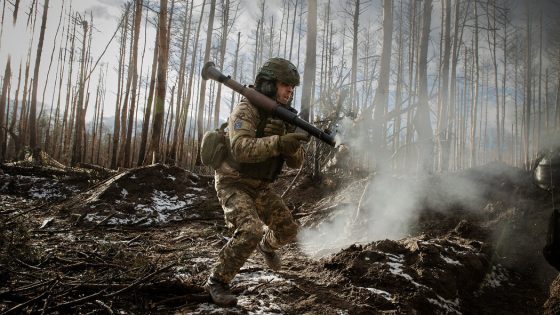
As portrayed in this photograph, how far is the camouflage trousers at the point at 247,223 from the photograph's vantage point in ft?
7.54

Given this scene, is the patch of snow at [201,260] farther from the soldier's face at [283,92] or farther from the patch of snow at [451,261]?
the patch of snow at [451,261]

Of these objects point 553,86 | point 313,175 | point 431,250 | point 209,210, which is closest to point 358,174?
point 313,175

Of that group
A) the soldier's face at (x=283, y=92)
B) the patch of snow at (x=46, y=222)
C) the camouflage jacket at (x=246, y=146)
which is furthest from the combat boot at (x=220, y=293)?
the patch of snow at (x=46, y=222)

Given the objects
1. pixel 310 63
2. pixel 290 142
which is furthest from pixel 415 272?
pixel 310 63

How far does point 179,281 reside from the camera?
240 cm

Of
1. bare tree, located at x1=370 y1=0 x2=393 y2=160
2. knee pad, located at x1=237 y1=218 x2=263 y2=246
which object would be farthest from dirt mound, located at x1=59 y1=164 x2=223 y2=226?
bare tree, located at x1=370 y1=0 x2=393 y2=160

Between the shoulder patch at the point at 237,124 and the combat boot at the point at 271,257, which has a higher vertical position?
the shoulder patch at the point at 237,124

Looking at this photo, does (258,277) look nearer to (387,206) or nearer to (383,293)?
(383,293)

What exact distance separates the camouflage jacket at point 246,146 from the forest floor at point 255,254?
853 mm

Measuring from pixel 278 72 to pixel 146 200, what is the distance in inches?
154

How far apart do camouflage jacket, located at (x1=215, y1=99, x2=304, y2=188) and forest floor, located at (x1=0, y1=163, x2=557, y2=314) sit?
A: 853 mm

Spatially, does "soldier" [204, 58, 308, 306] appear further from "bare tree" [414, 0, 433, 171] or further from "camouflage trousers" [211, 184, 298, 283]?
A: "bare tree" [414, 0, 433, 171]

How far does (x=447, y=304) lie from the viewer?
106 inches

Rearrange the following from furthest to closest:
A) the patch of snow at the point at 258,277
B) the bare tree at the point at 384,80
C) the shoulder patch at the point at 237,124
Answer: the bare tree at the point at 384,80 → the patch of snow at the point at 258,277 → the shoulder patch at the point at 237,124
